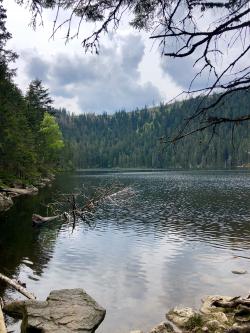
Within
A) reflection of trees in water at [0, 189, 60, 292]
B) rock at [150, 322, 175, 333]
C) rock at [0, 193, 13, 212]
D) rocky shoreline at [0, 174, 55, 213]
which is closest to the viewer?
rock at [150, 322, 175, 333]

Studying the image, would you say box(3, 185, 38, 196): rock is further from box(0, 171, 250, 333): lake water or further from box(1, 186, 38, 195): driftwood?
box(0, 171, 250, 333): lake water

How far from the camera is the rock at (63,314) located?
12.3 metres

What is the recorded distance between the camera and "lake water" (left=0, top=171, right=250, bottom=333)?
55.0ft

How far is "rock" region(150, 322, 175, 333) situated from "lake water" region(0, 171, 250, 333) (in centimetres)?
83

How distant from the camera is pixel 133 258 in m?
23.4

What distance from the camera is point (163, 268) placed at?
70.0ft

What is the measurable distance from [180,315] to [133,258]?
9.08 meters

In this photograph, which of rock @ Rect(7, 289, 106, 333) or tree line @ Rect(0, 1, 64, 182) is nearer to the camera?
rock @ Rect(7, 289, 106, 333)

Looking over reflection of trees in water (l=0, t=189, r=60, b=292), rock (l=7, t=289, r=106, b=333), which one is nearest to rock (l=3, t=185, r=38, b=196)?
reflection of trees in water (l=0, t=189, r=60, b=292)

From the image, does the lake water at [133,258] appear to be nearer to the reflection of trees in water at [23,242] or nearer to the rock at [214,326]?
the reflection of trees in water at [23,242]

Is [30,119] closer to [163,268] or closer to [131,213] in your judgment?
[131,213]

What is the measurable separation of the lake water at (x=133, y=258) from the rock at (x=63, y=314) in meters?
0.76

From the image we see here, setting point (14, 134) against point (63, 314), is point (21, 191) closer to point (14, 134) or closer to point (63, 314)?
point (14, 134)

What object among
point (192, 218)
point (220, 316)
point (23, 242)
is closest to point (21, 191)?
point (192, 218)
